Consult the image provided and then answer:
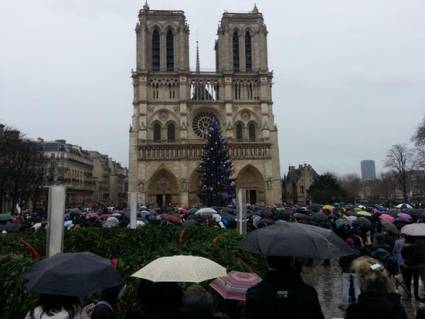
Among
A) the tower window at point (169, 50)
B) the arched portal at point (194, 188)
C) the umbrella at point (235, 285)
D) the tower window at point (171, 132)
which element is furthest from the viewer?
the tower window at point (169, 50)

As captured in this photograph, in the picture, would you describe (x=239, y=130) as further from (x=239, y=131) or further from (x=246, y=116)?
(x=246, y=116)

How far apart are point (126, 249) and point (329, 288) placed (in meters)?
4.99

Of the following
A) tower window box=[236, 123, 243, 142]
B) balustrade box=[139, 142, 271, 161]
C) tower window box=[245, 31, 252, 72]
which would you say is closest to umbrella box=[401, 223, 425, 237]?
balustrade box=[139, 142, 271, 161]

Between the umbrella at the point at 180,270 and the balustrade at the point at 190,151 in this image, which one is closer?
the umbrella at the point at 180,270

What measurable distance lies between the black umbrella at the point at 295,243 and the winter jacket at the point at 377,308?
0.60m

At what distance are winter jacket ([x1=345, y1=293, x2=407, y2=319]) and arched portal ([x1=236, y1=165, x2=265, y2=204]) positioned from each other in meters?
46.3

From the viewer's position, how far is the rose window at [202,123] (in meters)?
51.1

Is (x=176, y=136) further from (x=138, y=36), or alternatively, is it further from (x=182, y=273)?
(x=182, y=273)

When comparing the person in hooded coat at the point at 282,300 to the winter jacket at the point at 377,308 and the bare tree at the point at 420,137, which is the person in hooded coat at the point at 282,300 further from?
the bare tree at the point at 420,137

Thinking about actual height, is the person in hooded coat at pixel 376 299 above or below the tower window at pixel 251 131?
below

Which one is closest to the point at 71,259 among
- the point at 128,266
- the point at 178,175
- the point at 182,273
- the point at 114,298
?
the point at 114,298

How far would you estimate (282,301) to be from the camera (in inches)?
128

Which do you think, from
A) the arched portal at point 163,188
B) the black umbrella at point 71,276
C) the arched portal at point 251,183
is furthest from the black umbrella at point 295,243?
the arched portal at point 251,183

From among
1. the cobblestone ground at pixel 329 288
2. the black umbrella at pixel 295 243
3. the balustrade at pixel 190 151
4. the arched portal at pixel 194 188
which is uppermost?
the balustrade at pixel 190 151
